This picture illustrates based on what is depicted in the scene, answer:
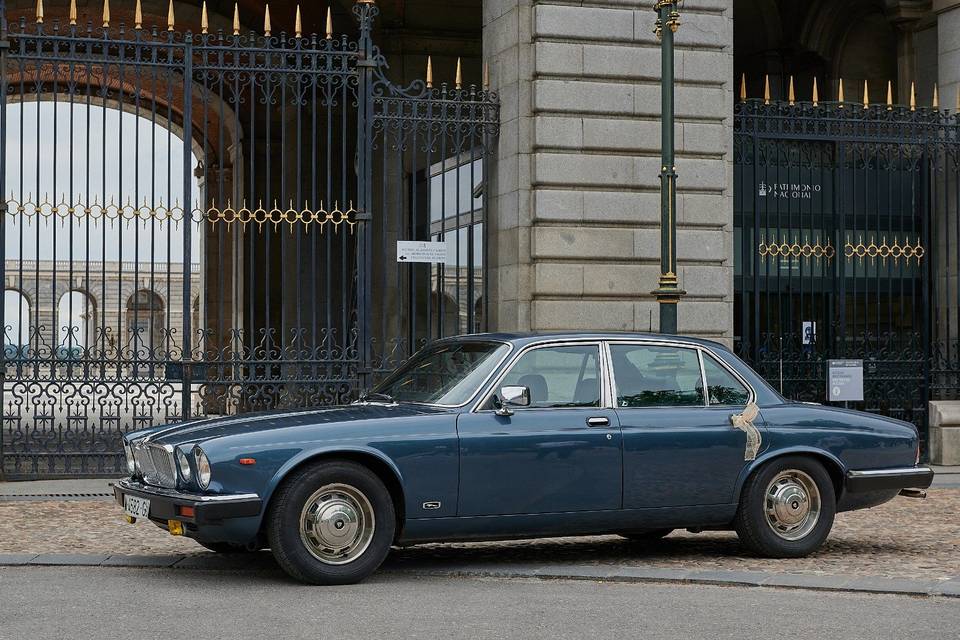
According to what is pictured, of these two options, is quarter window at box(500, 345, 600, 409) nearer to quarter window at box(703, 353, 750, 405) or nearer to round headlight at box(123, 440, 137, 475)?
quarter window at box(703, 353, 750, 405)

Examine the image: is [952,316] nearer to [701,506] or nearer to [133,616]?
[701,506]

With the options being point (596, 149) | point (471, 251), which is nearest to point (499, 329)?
point (471, 251)

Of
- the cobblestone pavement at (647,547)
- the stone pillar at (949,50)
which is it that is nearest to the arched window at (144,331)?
the cobblestone pavement at (647,547)

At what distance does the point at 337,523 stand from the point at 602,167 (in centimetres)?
721

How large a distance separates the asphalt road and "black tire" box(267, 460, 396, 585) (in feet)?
0.37

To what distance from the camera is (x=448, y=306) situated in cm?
2245

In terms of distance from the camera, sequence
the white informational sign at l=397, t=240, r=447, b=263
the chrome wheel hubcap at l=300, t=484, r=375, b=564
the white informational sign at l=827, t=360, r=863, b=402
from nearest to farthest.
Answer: the chrome wheel hubcap at l=300, t=484, r=375, b=564 → the white informational sign at l=397, t=240, r=447, b=263 → the white informational sign at l=827, t=360, r=863, b=402

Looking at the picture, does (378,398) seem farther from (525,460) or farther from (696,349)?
(696,349)

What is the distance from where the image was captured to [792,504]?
8.71 m

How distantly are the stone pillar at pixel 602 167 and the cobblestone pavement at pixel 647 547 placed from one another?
12.5 feet

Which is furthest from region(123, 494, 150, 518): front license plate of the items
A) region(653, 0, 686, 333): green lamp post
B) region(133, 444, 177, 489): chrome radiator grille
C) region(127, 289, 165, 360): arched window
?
region(653, 0, 686, 333): green lamp post

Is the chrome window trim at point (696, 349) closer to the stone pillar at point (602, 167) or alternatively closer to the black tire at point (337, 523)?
the black tire at point (337, 523)

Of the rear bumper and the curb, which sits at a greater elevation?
the rear bumper

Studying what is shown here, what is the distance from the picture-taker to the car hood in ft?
25.1
